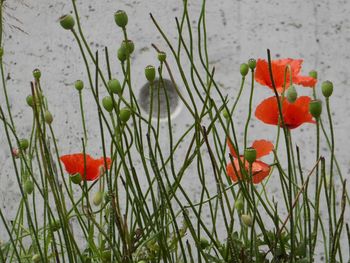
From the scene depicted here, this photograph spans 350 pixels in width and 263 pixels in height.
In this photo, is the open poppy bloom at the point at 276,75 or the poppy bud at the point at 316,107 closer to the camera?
the poppy bud at the point at 316,107

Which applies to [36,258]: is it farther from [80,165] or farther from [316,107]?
[316,107]

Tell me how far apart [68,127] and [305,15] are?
0.48 m

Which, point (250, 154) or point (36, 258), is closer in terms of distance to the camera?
point (250, 154)

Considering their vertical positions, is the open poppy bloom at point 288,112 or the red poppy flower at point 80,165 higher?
the open poppy bloom at point 288,112

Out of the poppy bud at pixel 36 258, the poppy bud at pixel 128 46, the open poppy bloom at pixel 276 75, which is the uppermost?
the poppy bud at pixel 128 46

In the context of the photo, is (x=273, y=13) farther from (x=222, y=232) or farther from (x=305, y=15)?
(x=222, y=232)

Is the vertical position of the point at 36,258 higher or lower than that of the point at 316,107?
lower

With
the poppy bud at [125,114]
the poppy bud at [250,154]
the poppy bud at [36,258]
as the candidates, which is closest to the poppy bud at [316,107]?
the poppy bud at [250,154]

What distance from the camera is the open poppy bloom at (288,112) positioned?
790 mm

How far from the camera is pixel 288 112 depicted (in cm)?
79

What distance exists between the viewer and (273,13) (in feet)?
5.12

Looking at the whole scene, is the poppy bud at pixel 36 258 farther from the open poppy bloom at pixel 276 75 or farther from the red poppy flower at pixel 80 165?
the open poppy bloom at pixel 276 75

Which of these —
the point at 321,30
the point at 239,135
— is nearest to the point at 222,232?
the point at 239,135

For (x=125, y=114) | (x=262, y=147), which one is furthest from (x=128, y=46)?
(x=262, y=147)
